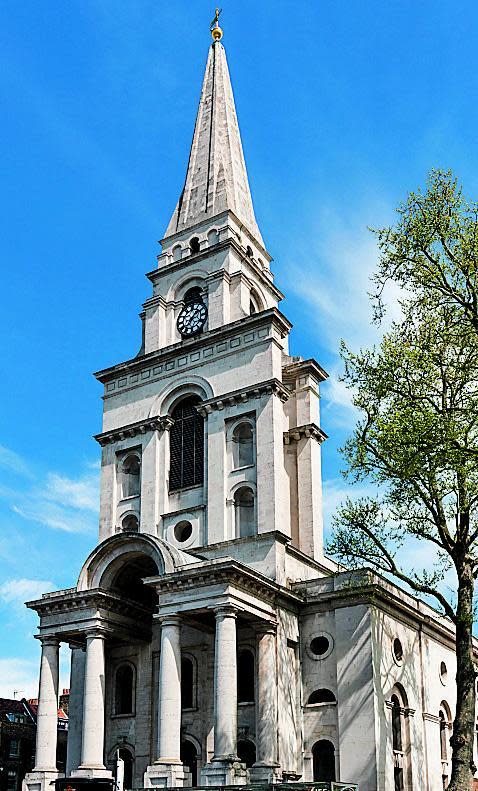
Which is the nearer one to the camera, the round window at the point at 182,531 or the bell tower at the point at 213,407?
A: the bell tower at the point at 213,407

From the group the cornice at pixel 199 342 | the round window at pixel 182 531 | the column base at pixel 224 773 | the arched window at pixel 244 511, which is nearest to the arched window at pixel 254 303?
the cornice at pixel 199 342

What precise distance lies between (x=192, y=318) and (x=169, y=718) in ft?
70.9

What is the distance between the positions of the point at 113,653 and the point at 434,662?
15.3 meters

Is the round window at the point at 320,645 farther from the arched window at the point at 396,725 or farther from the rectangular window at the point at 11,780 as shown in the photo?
the rectangular window at the point at 11,780

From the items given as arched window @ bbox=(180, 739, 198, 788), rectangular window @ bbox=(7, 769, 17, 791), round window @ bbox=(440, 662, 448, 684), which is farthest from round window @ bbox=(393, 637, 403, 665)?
rectangular window @ bbox=(7, 769, 17, 791)

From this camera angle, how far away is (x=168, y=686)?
3612cm

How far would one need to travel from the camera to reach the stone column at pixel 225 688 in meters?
33.6

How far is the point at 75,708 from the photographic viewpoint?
42938 millimetres

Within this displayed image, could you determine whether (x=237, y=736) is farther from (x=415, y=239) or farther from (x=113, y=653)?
(x=415, y=239)

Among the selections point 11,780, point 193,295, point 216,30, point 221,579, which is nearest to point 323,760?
point 221,579

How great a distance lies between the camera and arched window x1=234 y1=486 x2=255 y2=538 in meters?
42.0

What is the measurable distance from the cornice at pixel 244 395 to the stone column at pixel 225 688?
443 inches

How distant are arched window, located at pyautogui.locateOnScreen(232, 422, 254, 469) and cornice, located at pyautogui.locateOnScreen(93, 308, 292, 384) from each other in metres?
4.47

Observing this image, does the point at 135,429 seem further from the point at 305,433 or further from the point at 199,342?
the point at 305,433
